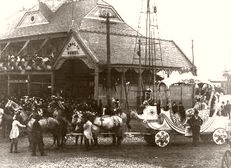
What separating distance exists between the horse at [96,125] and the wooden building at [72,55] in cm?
1162

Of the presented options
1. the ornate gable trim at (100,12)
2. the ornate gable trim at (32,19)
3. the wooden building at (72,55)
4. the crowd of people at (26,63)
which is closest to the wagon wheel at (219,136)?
the wooden building at (72,55)

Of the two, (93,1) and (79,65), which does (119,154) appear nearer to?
(79,65)

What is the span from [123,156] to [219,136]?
4.93m

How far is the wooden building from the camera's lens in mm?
31812

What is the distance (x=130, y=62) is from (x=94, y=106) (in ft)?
29.5

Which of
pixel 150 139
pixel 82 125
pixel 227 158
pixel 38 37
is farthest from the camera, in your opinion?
pixel 38 37

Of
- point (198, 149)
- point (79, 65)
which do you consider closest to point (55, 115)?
point (198, 149)

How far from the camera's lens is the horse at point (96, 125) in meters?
17.2

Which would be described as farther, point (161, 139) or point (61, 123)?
point (61, 123)

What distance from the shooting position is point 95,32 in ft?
110

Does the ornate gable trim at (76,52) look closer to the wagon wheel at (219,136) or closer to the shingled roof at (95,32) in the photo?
the shingled roof at (95,32)

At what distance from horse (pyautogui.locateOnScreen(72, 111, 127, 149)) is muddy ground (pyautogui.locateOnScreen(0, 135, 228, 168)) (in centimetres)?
50

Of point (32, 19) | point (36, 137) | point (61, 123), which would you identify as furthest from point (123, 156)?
point (32, 19)

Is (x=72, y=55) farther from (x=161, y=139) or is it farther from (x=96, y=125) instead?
(x=161, y=139)
